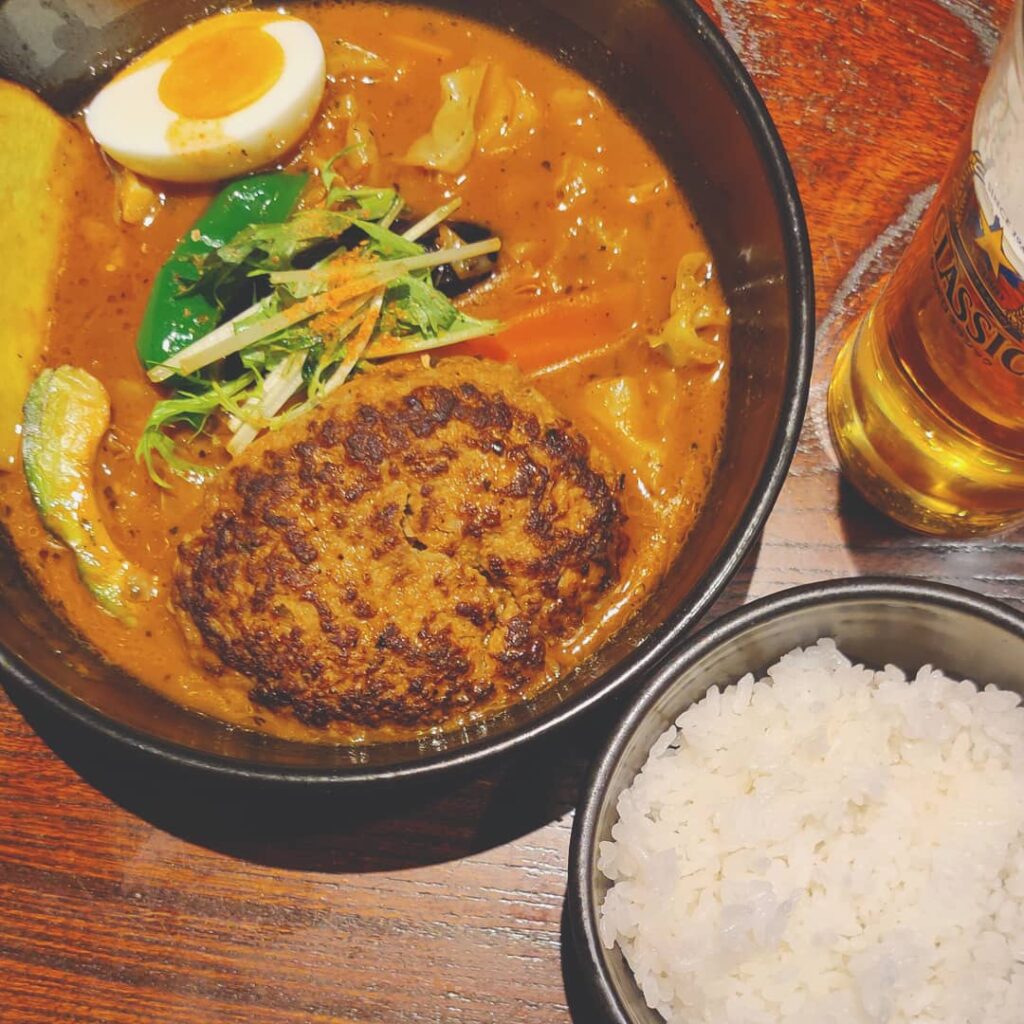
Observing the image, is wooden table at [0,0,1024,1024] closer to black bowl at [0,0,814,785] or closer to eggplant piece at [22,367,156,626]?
black bowl at [0,0,814,785]

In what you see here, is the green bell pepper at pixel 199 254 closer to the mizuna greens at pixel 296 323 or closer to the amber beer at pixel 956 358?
the mizuna greens at pixel 296 323

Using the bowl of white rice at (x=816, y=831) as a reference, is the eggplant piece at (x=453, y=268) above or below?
above

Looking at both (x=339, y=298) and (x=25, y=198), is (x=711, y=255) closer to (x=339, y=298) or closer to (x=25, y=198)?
(x=339, y=298)

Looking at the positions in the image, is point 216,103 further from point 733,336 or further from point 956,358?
point 956,358

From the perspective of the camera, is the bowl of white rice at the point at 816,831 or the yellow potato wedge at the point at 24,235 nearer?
the bowl of white rice at the point at 816,831

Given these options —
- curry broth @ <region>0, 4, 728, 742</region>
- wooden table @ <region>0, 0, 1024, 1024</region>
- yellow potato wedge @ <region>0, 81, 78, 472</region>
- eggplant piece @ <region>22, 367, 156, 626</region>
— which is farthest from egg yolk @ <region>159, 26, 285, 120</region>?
wooden table @ <region>0, 0, 1024, 1024</region>

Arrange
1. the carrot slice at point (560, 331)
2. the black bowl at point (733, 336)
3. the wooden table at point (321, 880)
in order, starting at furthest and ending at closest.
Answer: the carrot slice at point (560, 331) < the wooden table at point (321, 880) < the black bowl at point (733, 336)

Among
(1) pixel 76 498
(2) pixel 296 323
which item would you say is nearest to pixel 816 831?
(2) pixel 296 323

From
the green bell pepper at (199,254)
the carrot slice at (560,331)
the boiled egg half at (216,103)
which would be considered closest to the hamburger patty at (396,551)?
the carrot slice at (560,331)
